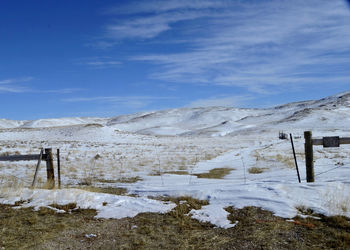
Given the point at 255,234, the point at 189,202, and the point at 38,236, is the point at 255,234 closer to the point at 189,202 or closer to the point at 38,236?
the point at 189,202

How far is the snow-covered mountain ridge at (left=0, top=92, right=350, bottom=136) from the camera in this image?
100244 mm

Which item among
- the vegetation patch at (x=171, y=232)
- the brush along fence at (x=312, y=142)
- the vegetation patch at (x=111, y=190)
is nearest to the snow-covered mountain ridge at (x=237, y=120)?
the brush along fence at (x=312, y=142)

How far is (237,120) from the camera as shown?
155m

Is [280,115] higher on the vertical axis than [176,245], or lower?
higher

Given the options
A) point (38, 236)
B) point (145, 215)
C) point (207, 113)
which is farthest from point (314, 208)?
point (207, 113)

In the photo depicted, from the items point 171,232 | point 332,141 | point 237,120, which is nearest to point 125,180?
point 171,232

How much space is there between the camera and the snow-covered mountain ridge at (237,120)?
10024 centimetres

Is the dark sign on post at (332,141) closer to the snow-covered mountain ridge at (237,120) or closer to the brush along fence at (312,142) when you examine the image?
the brush along fence at (312,142)

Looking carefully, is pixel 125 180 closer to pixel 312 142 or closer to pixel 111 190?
pixel 111 190

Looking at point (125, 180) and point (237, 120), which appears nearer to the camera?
point (125, 180)

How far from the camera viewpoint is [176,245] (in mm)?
4984

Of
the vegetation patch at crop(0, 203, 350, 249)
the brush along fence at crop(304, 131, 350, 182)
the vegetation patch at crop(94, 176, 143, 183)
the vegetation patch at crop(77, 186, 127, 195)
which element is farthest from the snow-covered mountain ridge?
the vegetation patch at crop(0, 203, 350, 249)

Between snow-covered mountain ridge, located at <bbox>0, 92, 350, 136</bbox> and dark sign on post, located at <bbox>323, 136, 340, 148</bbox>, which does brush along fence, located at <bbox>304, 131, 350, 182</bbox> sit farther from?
snow-covered mountain ridge, located at <bbox>0, 92, 350, 136</bbox>

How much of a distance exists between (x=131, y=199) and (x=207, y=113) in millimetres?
183537
